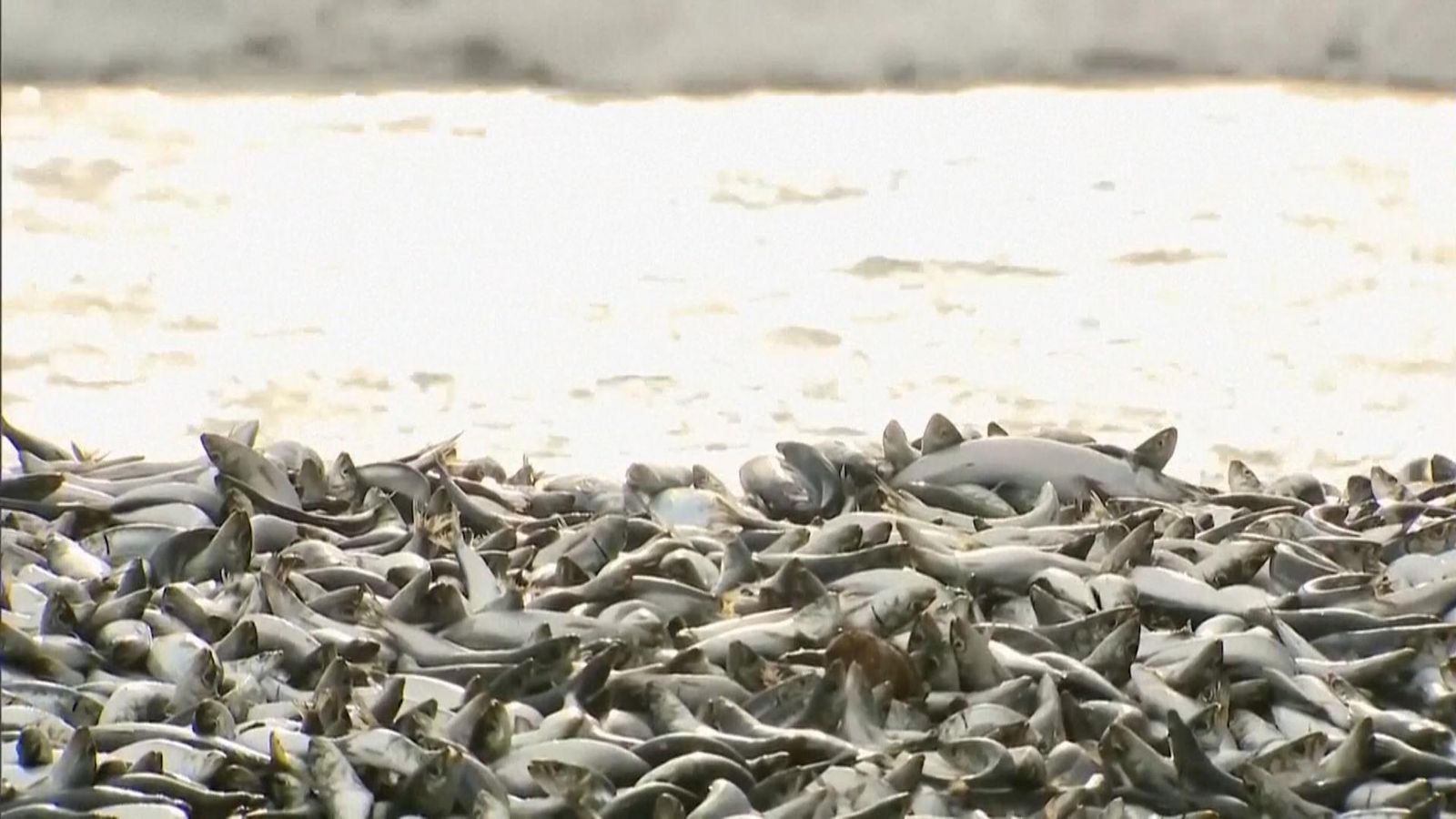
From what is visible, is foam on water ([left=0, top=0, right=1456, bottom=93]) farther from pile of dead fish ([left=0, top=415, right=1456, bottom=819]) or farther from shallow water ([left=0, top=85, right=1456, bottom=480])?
pile of dead fish ([left=0, top=415, right=1456, bottom=819])

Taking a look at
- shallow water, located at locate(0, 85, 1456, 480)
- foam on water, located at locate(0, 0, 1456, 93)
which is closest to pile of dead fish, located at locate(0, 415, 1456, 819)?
shallow water, located at locate(0, 85, 1456, 480)

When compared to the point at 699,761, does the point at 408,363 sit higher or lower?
lower

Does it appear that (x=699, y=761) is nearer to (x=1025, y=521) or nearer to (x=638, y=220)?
(x=1025, y=521)

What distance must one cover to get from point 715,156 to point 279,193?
0.72m

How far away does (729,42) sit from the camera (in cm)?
381

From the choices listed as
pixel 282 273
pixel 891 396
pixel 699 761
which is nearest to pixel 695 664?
pixel 699 761

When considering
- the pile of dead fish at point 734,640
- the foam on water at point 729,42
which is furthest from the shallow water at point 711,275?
the pile of dead fish at point 734,640

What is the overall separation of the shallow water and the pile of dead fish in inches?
12.4

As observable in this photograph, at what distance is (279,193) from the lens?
2730 millimetres

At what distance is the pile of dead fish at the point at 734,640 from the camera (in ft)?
2.75

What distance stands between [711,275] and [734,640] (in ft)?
4.57

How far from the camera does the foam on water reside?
3666 mm

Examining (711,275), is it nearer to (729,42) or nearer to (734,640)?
(734,640)

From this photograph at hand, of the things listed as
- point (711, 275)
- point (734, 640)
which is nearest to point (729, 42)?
point (711, 275)
